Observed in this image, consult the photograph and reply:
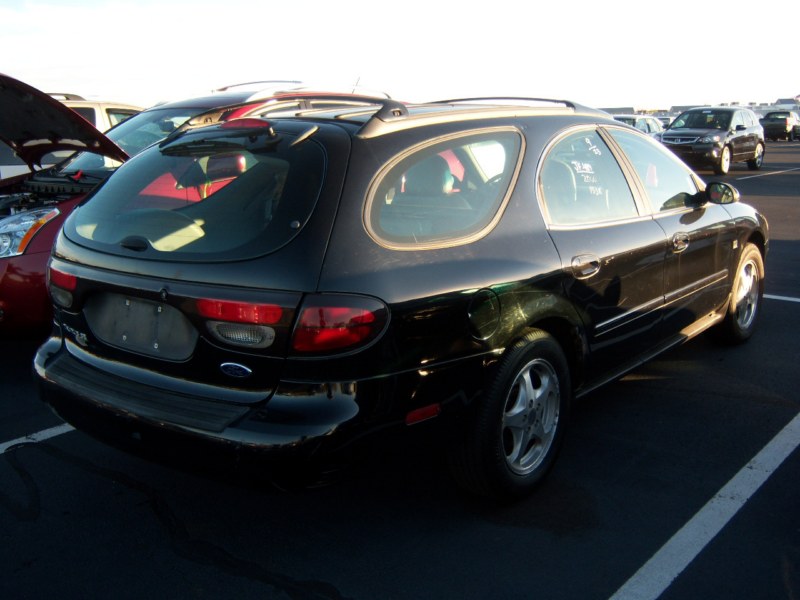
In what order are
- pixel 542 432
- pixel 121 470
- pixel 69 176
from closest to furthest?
1. pixel 542 432
2. pixel 121 470
3. pixel 69 176

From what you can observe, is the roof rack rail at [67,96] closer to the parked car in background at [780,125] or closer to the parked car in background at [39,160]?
the parked car in background at [39,160]

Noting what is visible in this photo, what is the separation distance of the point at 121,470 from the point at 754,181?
2025cm

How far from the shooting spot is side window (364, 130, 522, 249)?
9.89 feet

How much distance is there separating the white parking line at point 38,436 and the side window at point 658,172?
3.32 m

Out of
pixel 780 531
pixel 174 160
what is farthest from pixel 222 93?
pixel 780 531

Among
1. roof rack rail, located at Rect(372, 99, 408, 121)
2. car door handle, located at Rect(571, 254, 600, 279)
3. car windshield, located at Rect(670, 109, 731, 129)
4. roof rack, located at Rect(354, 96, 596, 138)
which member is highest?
roof rack rail, located at Rect(372, 99, 408, 121)

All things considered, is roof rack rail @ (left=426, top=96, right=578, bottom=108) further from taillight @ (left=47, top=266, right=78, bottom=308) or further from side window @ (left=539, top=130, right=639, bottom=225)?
taillight @ (left=47, top=266, right=78, bottom=308)

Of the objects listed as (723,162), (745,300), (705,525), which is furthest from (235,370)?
(723,162)

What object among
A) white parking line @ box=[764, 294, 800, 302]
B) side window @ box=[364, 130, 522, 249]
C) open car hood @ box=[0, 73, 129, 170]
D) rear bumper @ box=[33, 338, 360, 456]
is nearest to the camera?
rear bumper @ box=[33, 338, 360, 456]

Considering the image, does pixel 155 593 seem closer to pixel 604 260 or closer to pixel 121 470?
pixel 121 470

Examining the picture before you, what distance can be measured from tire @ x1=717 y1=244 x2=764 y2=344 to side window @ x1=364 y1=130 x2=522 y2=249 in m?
2.54

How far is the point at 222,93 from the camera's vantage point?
744 cm

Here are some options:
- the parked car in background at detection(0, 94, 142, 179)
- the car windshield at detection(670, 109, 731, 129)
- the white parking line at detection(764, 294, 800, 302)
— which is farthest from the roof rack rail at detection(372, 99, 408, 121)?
the car windshield at detection(670, 109, 731, 129)

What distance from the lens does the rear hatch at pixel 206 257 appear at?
2779 millimetres
